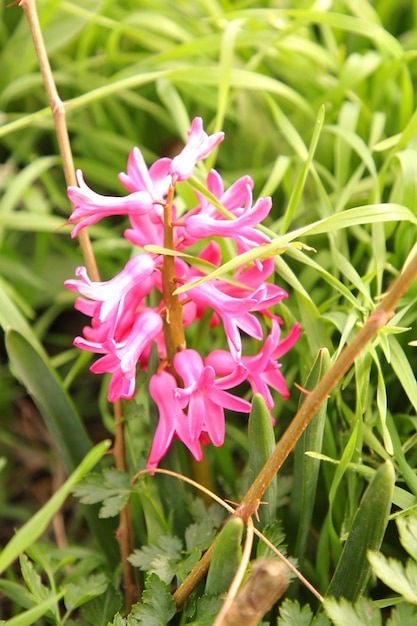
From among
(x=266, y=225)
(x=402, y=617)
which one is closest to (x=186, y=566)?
(x=402, y=617)

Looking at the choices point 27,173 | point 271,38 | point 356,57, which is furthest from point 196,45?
point 27,173

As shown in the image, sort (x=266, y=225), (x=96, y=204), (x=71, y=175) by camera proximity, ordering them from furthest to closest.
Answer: (x=266, y=225), (x=71, y=175), (x=96, y=204)

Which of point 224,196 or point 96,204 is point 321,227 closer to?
point 224,196

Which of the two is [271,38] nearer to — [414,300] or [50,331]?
[414,300]

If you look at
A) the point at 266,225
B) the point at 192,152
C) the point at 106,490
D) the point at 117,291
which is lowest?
the point at 106,490

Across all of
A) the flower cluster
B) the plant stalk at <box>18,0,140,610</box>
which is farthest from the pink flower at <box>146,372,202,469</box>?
the plant stalk at <box>18,0,140,610</box>

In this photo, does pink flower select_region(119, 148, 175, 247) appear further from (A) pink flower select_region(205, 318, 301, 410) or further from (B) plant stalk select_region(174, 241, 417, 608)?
(B) plant stalk select_region(174, 241, 417, 608)
